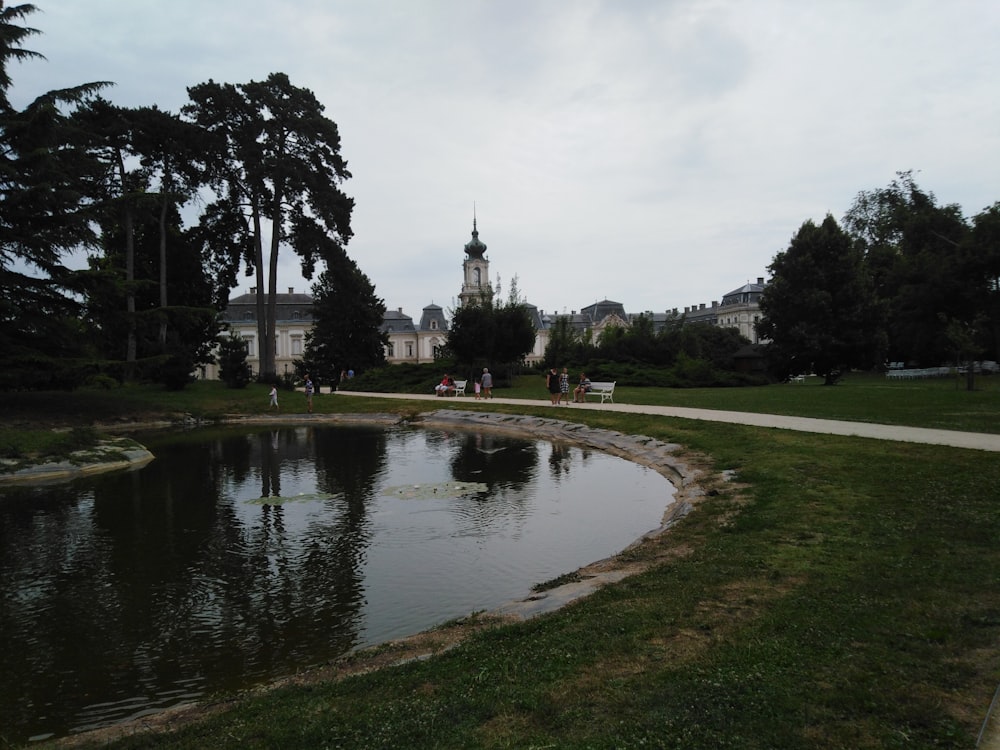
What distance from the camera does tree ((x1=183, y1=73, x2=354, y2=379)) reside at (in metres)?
36.7

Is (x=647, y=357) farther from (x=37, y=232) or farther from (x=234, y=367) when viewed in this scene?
(x=37, y=232)

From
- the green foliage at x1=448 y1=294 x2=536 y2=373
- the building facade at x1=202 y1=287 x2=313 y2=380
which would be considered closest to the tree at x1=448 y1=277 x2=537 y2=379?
the green foliage at x1=448 y1=294 x2=536 y2=373

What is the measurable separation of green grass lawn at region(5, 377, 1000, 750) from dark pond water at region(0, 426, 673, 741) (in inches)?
52.4

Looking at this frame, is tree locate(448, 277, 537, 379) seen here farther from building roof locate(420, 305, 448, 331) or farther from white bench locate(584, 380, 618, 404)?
building roof locate(420, 305, 448, 331)

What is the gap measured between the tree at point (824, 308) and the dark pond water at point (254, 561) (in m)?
27.8

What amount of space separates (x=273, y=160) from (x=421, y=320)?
63.0 meters

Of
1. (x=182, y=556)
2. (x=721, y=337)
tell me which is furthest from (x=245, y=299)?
(x=182, y=556)

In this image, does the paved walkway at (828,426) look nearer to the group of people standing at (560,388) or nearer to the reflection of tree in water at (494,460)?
the group of people standing at (560,388)

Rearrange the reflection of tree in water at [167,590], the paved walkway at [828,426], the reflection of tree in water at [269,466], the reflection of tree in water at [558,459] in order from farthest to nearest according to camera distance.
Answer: the reflection of tree in water at [558,459], the reflection of tree in water at [269,466], the paved walkway at [828,426], the reflection of tree in water at [167,590]

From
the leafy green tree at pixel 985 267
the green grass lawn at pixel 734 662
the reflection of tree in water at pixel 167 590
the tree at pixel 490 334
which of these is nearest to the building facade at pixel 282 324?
the tree at pixel 490 334

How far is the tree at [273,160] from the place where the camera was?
36.7 m

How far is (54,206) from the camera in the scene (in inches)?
982

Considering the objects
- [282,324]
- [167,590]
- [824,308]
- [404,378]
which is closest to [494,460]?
[167,590]

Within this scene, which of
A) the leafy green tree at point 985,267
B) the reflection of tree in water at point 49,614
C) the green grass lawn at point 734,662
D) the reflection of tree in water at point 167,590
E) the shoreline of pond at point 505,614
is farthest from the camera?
the leafy green tree at point 985,267
